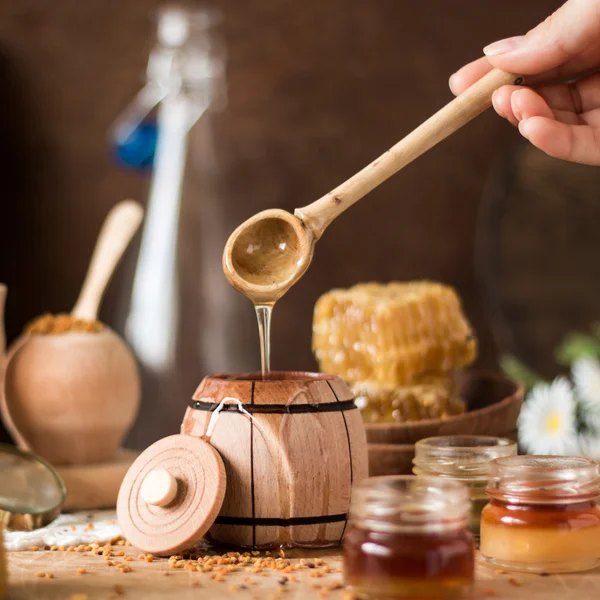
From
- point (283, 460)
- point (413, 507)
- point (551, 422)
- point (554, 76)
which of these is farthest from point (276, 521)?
point (551, 422)

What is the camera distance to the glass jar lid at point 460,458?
2.82 feet

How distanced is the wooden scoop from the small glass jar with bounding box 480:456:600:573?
0.27m

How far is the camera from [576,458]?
0.80m

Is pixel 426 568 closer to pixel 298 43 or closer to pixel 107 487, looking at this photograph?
pixel 107 487

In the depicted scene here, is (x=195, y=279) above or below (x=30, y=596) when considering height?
above

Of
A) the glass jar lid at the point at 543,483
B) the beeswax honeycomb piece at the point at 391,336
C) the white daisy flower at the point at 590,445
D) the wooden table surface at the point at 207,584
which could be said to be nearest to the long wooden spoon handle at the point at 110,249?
the beeswax honeycomb piece at the point at 391,336

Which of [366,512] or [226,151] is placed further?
[226,151]

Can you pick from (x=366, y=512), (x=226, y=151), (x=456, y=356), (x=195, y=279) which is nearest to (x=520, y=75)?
(x=456, y=356)

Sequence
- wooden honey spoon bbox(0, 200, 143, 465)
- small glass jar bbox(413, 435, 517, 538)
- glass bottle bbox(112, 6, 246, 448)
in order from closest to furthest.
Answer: small glass jar bbox(413, 435, 517, 538) → wooden honey spoon bbox(0, 200, 143, 465) → glass bottle bbox(112, 6, 246, 448)

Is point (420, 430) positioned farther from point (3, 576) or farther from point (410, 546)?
point (3, 576)

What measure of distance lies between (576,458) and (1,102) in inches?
62.7

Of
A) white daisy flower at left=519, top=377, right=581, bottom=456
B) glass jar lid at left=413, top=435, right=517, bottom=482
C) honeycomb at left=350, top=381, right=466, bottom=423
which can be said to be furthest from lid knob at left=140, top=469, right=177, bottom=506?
white daisy flower at left=519, top=377, right=581, bottom=456

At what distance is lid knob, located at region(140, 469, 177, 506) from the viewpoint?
0.78 m

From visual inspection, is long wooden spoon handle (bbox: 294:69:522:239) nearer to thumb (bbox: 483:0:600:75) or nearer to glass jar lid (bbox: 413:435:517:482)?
thumb (bbox: 483:0:600:75)
